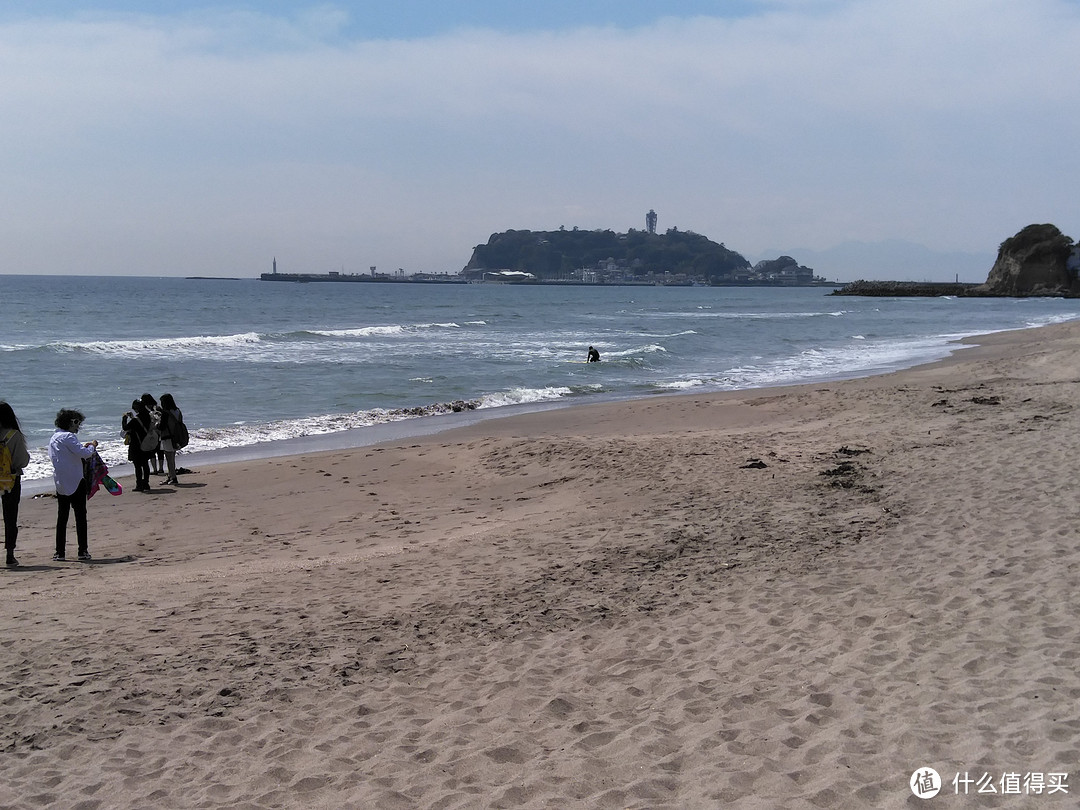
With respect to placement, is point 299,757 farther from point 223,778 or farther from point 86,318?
point 86,318

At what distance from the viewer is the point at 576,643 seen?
220 inches

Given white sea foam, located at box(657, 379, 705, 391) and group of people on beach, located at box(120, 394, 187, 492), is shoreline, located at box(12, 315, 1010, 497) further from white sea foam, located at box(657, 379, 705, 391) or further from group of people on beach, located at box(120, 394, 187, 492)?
group of people on beach, located at box(120, 394, 187, 492)

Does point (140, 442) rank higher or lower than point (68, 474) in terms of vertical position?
lower

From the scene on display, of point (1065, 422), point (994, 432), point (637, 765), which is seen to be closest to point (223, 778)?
point (637, 765)

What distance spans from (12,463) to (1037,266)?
366 feet

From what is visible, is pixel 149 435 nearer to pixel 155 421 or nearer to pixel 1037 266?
pixel 155 421

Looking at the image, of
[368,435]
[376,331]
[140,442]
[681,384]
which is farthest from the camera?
[376,331]

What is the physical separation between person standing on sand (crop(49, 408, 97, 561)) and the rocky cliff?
108222 mm

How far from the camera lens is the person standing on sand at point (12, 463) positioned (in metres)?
7.71

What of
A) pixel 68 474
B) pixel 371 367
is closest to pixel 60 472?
pixel 68 474

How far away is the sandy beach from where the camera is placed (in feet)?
13.3

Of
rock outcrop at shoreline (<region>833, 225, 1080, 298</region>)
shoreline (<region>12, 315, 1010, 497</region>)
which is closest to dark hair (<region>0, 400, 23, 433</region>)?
shoreline (<region>12, 315, 1010, 497</region>)

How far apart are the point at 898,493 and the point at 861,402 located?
26.7 ft

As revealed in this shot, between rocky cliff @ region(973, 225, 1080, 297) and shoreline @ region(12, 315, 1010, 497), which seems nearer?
shoreline @ region(12, 315, 1010, 497)
